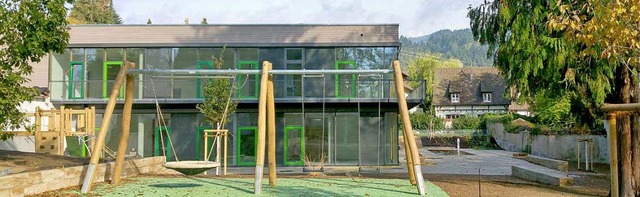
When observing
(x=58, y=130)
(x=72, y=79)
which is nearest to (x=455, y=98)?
(x=72, y=79)

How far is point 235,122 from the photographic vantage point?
25.8 m

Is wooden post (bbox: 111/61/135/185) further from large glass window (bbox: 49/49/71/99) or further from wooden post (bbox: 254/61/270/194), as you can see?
A: large glass window (bbox: 49/49/71/99)

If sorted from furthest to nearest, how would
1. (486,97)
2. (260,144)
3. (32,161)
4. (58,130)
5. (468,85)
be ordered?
(468,85) → (486,97) → (58,130) → (32,161) → (260,144)

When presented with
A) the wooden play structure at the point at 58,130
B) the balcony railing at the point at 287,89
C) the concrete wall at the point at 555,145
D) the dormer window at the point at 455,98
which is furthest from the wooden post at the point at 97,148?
the dormer window at the point at 455,98

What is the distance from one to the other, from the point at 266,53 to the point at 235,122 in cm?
315

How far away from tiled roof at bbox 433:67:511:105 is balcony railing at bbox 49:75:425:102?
38690 mm

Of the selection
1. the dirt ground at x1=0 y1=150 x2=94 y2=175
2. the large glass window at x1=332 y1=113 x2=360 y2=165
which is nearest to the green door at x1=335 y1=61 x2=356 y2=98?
the large glass window at x1=332 y1=113 x2=360 y2=165

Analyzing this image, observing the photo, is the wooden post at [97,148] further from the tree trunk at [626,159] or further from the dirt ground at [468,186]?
the tree trunk at [626,159]

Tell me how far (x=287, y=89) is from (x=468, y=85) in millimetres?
42995

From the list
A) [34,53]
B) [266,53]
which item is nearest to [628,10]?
[34,53]

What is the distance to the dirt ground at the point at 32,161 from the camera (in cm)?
1174

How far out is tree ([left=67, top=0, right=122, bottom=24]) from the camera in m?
69.6

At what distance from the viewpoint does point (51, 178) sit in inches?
429

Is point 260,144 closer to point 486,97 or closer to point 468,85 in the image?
point 486,97
